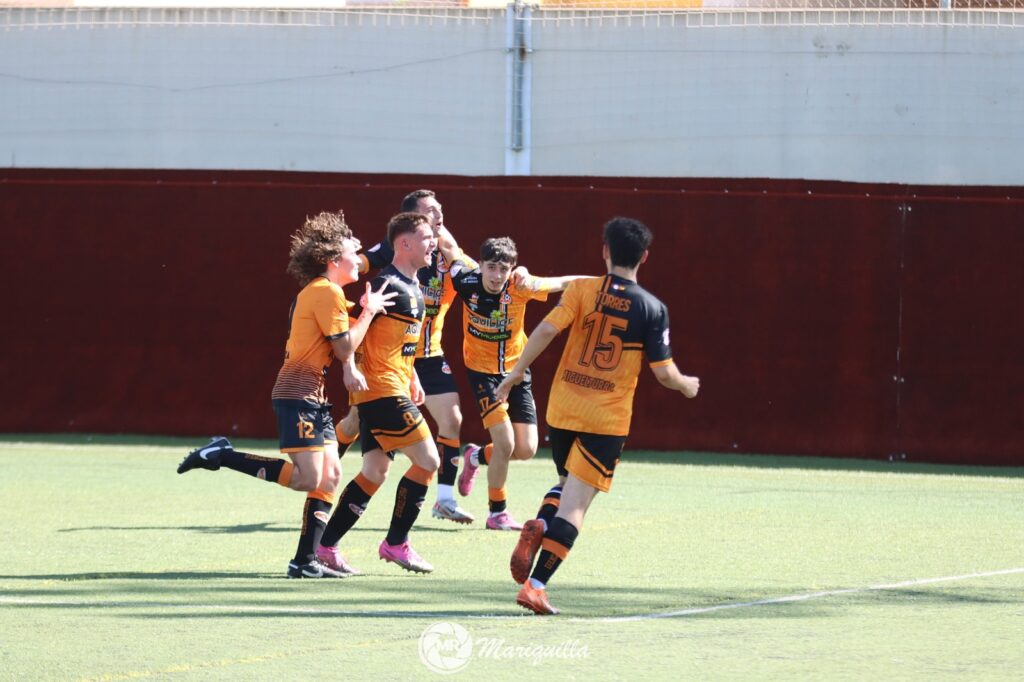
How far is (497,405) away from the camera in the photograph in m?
11.2

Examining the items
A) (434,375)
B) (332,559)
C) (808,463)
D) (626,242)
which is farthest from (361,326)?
(808,463)

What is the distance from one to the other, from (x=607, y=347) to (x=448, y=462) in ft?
12.5

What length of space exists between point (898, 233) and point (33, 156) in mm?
A: 10053

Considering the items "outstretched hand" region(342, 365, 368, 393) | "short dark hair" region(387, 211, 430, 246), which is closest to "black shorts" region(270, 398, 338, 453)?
"outstretched hand" region(342, 365, 368, 393)

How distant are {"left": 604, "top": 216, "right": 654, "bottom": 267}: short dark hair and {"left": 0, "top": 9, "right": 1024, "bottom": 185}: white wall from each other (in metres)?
9.96

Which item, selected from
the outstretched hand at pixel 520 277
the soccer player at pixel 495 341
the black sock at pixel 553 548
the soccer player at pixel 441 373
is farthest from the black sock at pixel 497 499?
the black sock at pixel 553 548

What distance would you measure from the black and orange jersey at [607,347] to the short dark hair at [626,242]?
0.32ft

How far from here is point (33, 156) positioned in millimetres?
19094

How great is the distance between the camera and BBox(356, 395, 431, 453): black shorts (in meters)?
8.79

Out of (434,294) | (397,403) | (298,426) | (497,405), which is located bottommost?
(497,405)

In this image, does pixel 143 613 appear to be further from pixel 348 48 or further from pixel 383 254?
pixel 348 48

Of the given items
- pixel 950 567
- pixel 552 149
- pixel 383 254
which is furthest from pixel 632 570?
pixel 552 149

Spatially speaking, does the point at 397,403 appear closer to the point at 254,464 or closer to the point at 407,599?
the point at 254,464

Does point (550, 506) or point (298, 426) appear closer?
point (550, 506)
